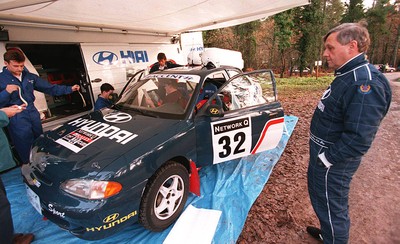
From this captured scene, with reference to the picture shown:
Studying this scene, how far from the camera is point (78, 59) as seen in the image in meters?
5.57

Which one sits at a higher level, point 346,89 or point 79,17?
point 79,17

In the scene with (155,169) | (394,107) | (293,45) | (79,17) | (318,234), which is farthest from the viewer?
(293,45)

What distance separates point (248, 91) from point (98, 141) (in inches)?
83.9

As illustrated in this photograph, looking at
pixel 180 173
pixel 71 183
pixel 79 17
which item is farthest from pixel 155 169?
pixel 79 17

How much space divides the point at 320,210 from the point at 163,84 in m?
2.23

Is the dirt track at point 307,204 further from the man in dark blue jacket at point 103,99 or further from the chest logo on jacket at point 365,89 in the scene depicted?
the man in dark blue jacket at point 103,99

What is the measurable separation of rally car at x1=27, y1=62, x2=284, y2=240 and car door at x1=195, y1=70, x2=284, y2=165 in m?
0.01

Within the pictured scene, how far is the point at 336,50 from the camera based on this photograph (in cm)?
153

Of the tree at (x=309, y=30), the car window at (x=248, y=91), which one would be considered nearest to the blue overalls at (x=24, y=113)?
the car window at (x=248, y=91)

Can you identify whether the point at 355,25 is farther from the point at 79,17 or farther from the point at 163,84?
the point at 79,17

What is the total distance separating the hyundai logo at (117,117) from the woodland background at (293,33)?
1943 centimetres

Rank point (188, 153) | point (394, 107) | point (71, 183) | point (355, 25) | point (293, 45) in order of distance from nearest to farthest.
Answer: point (355, 25) < point (71, 183) < point (188, 153) < point (394, 107) < point (293, 45)

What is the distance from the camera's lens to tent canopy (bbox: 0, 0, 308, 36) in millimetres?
3140

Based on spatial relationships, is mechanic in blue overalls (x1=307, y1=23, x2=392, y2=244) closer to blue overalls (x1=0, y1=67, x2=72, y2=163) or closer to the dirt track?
the dirt track
